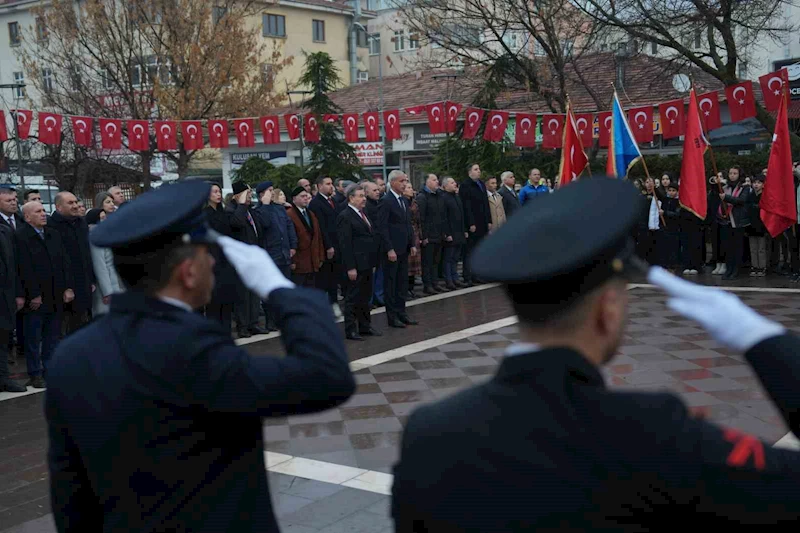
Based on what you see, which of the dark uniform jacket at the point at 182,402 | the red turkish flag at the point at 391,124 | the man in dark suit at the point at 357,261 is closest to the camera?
the dark uniform jacket at the point at 182,402

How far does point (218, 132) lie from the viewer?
1684cm

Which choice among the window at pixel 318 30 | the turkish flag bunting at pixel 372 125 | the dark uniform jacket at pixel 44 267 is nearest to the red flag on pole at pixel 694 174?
the turkish flag bunting at pixel 372 125

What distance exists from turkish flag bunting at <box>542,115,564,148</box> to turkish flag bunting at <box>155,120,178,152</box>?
7.32m

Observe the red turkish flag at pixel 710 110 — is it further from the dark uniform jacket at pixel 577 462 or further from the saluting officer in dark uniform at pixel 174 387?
the dark uniform jacket at pixel 577 462

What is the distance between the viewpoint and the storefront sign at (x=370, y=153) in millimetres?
30922

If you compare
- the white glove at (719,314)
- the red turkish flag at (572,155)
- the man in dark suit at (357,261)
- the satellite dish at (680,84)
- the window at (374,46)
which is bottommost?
the man in dark suit at (357,261)

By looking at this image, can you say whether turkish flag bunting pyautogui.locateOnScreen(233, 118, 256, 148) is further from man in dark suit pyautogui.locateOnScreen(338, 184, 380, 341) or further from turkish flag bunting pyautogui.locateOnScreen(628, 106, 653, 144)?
man in dark suit pyautogui.locateOnScreen(338, 184, 380, 341)

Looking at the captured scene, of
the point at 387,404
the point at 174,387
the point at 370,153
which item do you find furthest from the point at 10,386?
the point at 370,153

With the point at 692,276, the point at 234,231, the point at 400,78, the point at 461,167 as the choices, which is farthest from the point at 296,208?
the point at 400,78

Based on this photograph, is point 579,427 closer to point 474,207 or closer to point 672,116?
point 474,207

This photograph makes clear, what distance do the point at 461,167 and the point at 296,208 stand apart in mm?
11549

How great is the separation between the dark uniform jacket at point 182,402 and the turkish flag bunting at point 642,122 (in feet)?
49.7

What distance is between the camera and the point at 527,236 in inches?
59.6

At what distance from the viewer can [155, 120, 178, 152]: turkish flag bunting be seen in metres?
16.3
